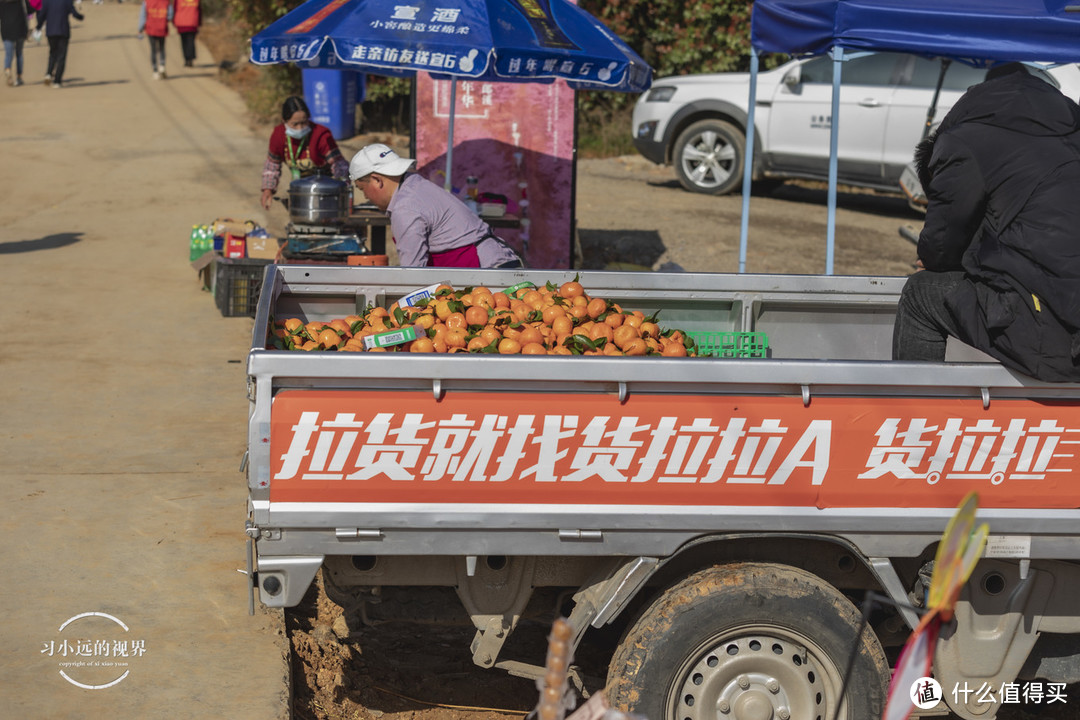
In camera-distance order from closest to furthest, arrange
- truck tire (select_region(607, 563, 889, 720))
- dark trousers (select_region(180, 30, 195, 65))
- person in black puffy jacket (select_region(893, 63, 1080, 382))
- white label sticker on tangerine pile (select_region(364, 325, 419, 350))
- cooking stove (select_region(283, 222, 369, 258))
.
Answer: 1. truck tire (select_region(607, 563, 889, 720))
2. person in black puffy jacket (select_region(893, 63, 1080, 382))
3. white label sticker on tangerine pile (select_region(364, 325, 419, 350))
4. cooking stove (select_region(283, 222, 369, 258))
5. dark trousers (select_region(180, 30, 195, 65))

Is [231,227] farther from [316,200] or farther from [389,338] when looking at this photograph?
[389,338]

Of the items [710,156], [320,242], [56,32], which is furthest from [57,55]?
[320,242]

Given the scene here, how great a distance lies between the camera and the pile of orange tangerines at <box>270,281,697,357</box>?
13.5ft

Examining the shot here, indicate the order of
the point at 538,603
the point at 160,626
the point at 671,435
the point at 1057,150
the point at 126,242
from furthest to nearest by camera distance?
1. the point at 126,242
2. the point at 160,626
3. the point at 538,603
4. the point at 1057,150
5. the point at 671,435

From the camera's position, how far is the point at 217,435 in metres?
6.99

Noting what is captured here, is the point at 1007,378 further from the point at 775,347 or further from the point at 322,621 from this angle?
the point at 322,621

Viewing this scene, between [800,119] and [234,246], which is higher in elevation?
[800,119]

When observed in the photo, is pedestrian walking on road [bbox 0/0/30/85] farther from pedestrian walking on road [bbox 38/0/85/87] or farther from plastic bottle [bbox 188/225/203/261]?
plastic bottle [bbox 188/225/203/261]

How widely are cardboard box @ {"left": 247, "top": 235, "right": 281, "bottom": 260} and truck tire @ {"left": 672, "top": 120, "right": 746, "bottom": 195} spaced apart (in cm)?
700

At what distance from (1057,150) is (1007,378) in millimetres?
890

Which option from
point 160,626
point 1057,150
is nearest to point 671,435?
point 1057,150

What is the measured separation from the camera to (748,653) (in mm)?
3611

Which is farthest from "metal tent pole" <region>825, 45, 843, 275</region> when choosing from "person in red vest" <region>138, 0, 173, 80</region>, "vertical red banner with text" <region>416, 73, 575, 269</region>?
"person in red vest" <region>138, 0, 173, 80</region>

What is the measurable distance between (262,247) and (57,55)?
1559cm
